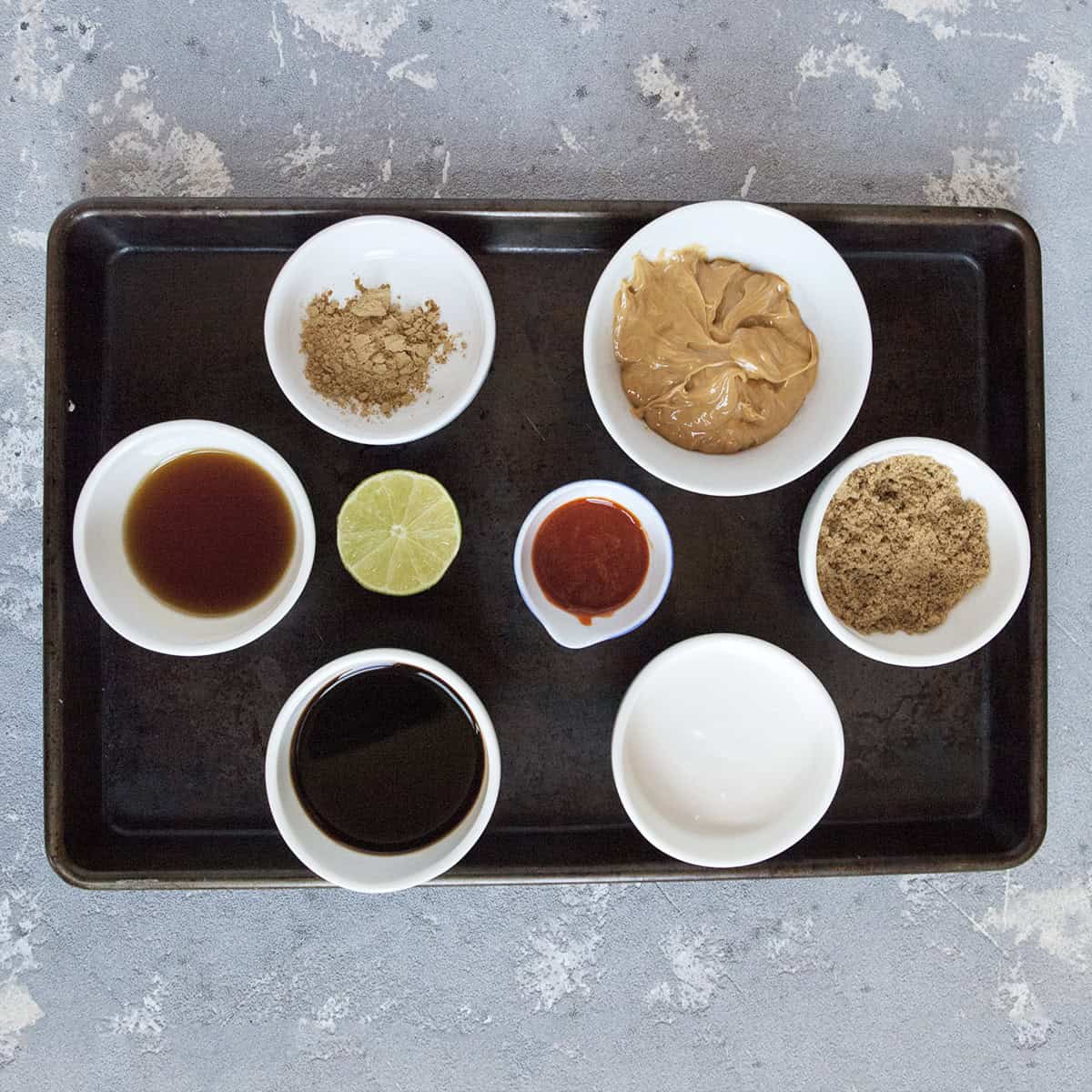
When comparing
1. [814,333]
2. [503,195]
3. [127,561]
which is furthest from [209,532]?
[814,333]

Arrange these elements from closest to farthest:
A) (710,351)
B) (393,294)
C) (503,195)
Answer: (710,351) → (393,294) → (503,195)

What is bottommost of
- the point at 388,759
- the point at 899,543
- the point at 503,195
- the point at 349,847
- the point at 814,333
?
the point at 349,847

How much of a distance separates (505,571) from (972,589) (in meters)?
0.75

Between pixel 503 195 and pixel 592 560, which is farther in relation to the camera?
pixel 503 195

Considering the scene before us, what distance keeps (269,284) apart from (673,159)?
76 cm

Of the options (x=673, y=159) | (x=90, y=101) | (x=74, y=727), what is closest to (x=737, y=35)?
(x=673, y=159)

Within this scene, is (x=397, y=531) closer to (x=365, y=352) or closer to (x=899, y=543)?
(x=365, y=352)

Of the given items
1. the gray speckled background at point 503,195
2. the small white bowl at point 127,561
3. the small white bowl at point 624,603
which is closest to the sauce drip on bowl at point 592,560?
the small white bowl at point 624,603

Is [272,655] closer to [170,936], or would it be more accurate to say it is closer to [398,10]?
[170,936]

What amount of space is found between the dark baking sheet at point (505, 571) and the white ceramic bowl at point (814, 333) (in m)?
0.11

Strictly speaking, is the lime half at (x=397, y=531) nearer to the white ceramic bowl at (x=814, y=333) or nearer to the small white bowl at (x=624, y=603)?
the small white bowl at (x=624, y=603)

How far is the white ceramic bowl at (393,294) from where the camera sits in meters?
1.44

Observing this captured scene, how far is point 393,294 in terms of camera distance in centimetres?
154

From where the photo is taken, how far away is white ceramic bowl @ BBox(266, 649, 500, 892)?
1.40 meters
